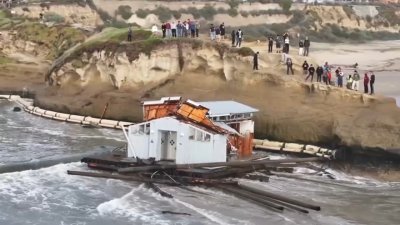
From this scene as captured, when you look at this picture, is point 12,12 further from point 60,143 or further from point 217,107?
point 217,107

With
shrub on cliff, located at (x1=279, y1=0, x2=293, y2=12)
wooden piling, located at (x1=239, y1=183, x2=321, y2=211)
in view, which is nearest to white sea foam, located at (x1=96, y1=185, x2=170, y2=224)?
wooden piling, located at (x1=239, y1=183, x2=321, y2=211)

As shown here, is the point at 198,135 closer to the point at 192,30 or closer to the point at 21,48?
the point at 192,30

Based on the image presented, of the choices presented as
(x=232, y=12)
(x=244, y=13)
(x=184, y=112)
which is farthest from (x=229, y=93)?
(x=244, y=13)

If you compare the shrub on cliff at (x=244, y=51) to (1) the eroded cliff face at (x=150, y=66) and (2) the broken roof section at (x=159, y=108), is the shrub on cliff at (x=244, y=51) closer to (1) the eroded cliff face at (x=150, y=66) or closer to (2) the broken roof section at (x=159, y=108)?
(1) the eroded cliff face at (x=150, y=66)

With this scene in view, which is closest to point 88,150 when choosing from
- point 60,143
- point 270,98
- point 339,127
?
point 60,143

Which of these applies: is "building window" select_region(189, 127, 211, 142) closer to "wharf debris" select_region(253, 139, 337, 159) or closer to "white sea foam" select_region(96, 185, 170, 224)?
"white sea foam" select_region(96, 185, 170, 224)
